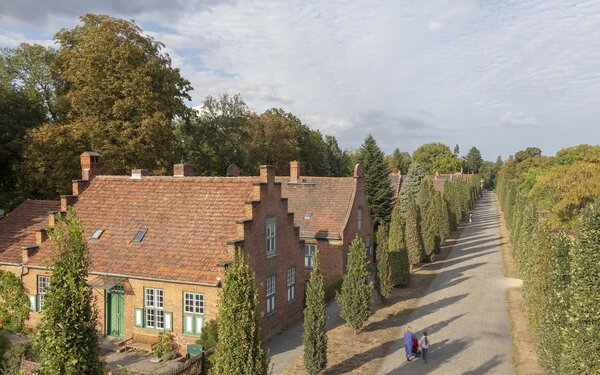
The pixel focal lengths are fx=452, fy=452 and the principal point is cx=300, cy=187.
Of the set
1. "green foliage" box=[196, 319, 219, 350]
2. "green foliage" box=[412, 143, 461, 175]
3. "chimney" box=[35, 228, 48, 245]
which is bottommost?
"green foliage" box=[196, 319, 219, 350]

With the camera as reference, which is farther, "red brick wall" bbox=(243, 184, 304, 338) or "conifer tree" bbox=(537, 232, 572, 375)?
"red brick wall" bbox=(243, 184, 304, 338)

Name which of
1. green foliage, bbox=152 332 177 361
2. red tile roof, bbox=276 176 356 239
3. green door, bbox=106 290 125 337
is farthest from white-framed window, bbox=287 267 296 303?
red tile roof, bbox=276 176 356 239

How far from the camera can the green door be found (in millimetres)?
21578

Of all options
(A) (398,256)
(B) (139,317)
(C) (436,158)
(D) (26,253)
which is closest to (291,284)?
(B) (139,317)

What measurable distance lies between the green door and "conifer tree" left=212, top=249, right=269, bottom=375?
1091 centimetres

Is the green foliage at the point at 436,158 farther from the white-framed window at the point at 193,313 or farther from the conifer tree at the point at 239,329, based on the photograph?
the conifer tree at the point at 239,329

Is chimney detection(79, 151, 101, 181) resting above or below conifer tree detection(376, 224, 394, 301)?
above

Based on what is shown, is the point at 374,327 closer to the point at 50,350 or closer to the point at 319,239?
the point at 319,239

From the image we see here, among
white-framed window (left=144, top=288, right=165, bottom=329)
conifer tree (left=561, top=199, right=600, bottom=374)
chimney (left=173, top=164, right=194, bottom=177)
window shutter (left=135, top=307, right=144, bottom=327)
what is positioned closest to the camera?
conifer tree (left=561, top=199, right=600, bottom=374)

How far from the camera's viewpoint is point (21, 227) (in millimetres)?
26266

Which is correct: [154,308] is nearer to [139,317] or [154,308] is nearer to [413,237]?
[139,317]

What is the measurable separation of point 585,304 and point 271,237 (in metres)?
14.4

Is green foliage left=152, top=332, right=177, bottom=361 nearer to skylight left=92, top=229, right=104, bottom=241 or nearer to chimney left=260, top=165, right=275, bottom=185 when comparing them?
skylight left=92, top=229, right=104, bottom=241

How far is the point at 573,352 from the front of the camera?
13.1 metres
